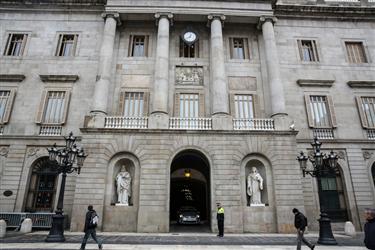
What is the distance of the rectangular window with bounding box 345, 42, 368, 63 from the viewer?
22.6 meters

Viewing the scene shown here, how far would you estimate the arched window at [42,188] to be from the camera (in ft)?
60.2

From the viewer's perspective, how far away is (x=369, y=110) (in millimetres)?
20812

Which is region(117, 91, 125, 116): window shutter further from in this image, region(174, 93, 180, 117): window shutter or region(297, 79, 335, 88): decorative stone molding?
region(297, 79, 335, 88): decorative stone molding

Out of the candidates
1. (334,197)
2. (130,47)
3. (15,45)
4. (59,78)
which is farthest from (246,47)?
(15,45)

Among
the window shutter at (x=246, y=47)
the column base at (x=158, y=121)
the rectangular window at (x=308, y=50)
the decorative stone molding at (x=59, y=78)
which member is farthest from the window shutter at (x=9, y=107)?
the rectangular window at (x=308, y=50)

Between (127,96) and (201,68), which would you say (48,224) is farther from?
(201,68)

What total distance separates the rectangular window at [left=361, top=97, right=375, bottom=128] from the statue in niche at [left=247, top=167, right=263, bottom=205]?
1062 centimetres

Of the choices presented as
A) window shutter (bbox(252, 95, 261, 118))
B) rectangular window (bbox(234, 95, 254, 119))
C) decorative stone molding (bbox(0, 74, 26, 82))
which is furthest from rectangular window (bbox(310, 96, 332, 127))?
decorative stone molding (bbox(0, 74, 26, 82))

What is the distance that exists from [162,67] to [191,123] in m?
4.86

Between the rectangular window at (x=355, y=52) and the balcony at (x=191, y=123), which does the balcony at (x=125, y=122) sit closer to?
the balcony at (x=191, y=123)

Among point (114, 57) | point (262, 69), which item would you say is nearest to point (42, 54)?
point (114, 57)

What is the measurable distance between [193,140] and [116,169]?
546 cm

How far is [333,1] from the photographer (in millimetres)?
23859

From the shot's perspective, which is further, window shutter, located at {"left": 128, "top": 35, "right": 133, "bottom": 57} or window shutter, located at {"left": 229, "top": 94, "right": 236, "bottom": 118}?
window shutter, located at {"left": 128, "top": 35, "right": 133, "bottom": 57}
